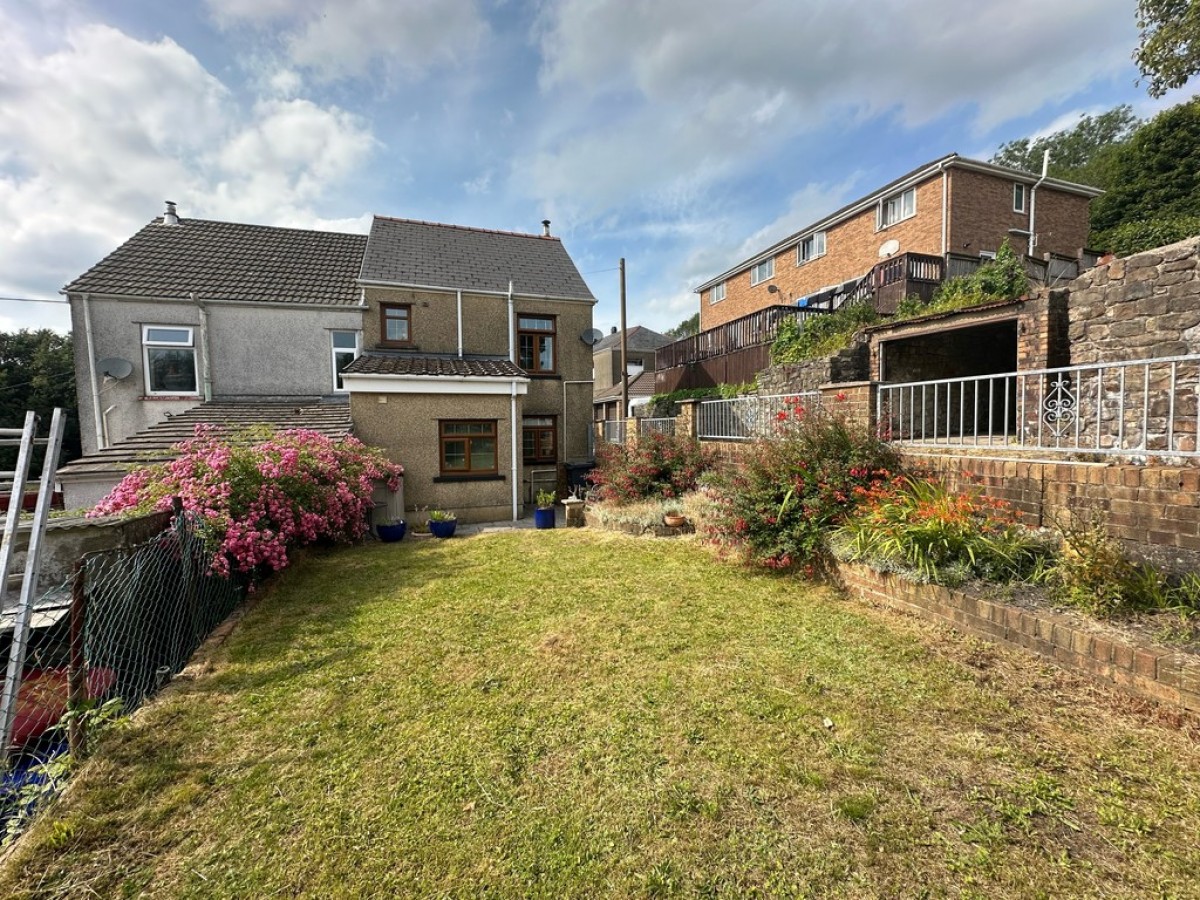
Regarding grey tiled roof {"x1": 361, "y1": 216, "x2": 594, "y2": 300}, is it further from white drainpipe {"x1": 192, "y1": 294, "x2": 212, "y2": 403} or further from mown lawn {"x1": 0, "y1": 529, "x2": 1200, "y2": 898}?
mown lawn {"x1": 0, "y1": 529, "x2": 1200, "y2": 898}

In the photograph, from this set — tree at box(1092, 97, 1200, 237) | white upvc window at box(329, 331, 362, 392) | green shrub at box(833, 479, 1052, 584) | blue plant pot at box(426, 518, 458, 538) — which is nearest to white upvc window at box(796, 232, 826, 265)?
tree at box(1092, 97, 1200, 237)

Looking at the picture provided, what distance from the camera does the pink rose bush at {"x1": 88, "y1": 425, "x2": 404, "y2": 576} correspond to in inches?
231

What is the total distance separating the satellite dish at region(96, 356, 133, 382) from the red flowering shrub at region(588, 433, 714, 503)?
12.0m

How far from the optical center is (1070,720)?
2865mm

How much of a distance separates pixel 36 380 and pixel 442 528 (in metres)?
33.9

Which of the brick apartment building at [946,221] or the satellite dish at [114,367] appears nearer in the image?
the satellite dish at [114,367]

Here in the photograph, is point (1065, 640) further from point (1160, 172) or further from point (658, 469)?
point (1160, 172)

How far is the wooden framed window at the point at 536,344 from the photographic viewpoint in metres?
14.5

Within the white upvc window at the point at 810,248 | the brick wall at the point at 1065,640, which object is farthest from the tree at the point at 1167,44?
the brick wall at the point at 1065,640

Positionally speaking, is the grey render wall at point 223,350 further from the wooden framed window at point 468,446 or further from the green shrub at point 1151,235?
the green shrub at point 1151,235

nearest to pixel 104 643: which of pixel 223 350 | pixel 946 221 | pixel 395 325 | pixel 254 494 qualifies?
pixel 254 494

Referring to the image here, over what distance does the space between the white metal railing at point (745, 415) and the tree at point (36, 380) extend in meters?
34.5

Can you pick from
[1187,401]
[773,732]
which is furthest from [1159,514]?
[1187,401]

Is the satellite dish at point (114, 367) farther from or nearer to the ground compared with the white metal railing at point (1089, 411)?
farther from the ground
